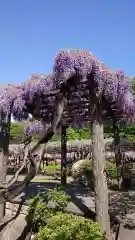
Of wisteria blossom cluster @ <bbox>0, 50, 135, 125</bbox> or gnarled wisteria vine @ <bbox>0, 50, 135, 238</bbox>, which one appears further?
wisteria blossom cluster @ <bbox>0, 50, 135, 125</bbox>

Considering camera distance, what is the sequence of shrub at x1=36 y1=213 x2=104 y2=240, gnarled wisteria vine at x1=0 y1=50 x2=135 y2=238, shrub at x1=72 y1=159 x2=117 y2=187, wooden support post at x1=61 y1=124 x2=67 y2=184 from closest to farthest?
shrub at x1=36 y1=213 x2=104 y2=240 < gnarled wisteria vine at x1=0 y1=50 x2=135 y2=238 < wooden support post at x1=61 y1=124 x2=67 y2=184 < shrub at x1=72 y1=159 x2=117 y2=187

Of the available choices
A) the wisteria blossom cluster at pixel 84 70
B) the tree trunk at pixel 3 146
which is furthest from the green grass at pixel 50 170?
the wisteria blossom cluster at pixel 84 70

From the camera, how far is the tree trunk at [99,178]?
6773mm

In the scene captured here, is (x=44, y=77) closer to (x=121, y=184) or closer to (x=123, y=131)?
(x=121, y=184)

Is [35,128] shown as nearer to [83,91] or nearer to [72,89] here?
[83,91]

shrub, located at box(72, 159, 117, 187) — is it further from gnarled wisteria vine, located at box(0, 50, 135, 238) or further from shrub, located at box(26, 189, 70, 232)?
shrub, located at box(26, 189, 70, 232)

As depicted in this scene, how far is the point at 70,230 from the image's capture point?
5535mm

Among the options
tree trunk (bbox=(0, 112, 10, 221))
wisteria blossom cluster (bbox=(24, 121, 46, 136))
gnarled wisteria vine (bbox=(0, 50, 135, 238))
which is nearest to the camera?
gnarled wisteria vine (bbox=(0, 50, 135, 238))

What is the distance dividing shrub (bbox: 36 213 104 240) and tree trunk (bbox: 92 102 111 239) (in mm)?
1015

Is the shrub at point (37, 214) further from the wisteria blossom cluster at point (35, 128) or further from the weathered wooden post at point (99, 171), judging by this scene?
the wisteria blossom cluster at point (35, 128)

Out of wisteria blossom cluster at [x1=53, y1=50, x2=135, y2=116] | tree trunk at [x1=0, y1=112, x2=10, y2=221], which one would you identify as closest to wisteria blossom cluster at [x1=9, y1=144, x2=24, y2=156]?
tree trunk at [x1=0, y1=112, x2=10, y2=221]

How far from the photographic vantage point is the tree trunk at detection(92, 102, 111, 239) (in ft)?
22.2

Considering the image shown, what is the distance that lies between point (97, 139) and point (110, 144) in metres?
12.6

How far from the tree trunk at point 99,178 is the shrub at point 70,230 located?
1015 millimetres
